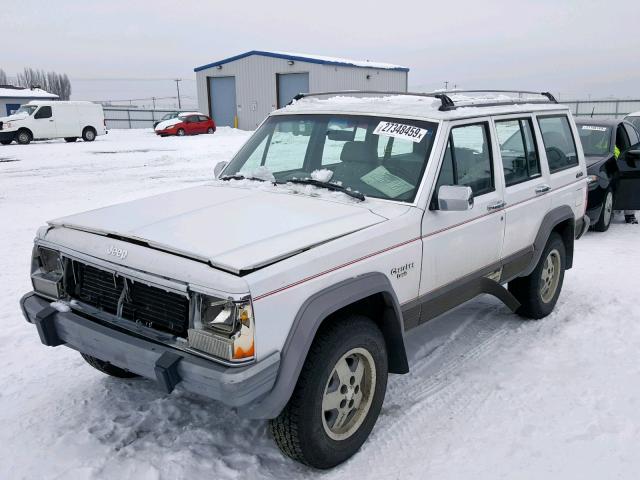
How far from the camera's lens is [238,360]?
104 inches

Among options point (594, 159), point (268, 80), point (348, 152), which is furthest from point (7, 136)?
point (348, 152)

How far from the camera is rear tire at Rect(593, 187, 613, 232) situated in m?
8.70

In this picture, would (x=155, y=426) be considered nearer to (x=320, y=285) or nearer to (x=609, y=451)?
(x=320, y=285)

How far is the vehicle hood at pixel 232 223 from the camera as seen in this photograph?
2.80 m

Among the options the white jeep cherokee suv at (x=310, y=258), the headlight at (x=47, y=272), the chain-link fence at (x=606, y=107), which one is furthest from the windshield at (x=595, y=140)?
the chain-link fence at (x=606, y=107)

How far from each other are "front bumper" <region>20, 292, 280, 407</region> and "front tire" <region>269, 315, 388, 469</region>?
1.03 ft

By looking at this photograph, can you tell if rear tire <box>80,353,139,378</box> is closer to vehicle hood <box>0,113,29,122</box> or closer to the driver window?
the driver window

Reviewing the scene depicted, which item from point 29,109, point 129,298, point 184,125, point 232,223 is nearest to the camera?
point 129,298

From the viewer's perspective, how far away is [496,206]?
4293mm

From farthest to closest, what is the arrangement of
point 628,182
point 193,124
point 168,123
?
point 193,124 < point 168,123 < point 628,182

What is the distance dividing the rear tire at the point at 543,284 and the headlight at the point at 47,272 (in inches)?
153

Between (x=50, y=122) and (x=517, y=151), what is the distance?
84.7 feet

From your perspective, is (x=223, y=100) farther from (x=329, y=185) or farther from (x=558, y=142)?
(x=329, y=185)

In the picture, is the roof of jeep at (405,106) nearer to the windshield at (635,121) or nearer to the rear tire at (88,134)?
the windshield at (635,121)
